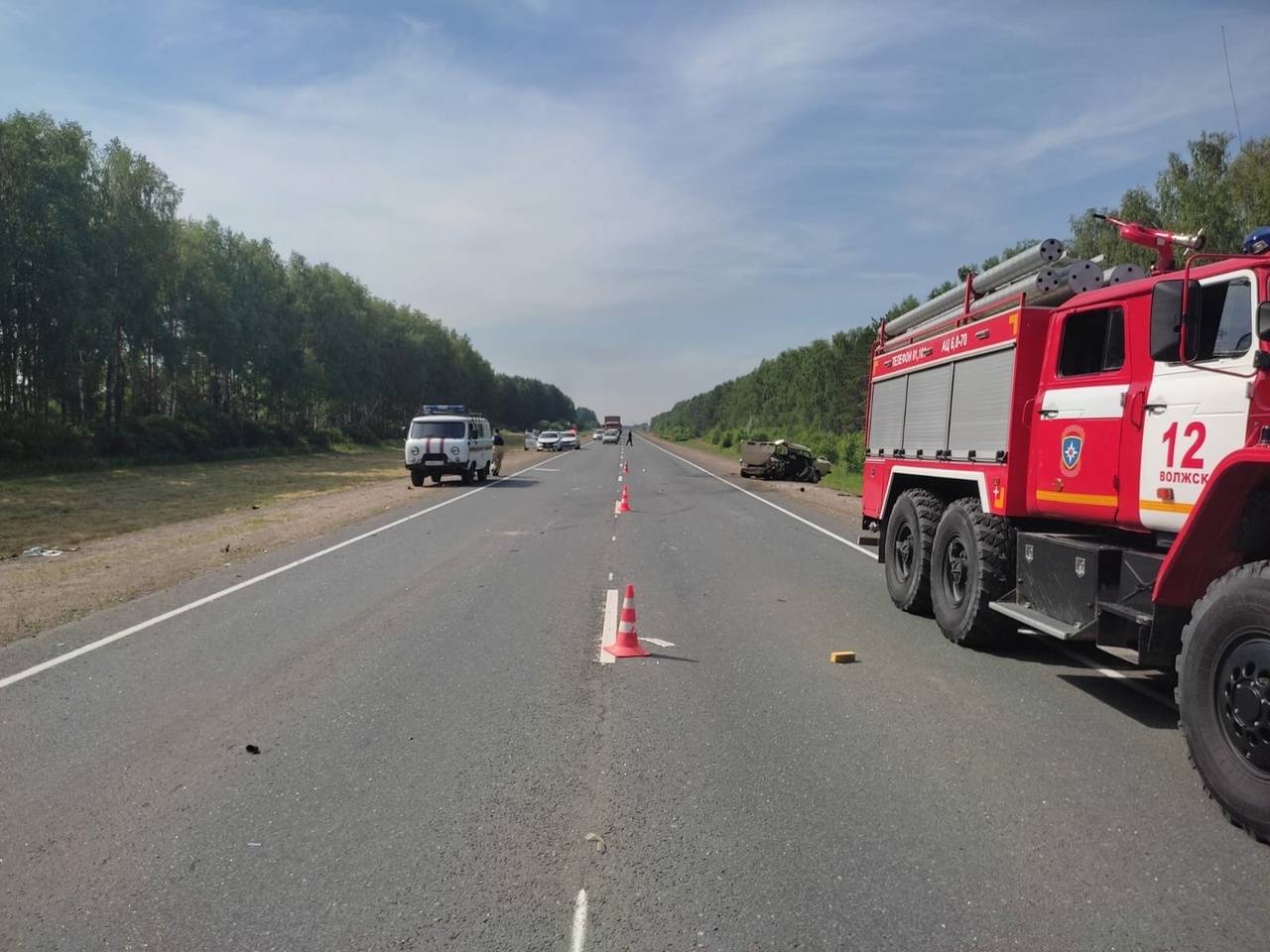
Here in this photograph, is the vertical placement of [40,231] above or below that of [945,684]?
above

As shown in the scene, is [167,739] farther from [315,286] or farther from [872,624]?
[315,286]

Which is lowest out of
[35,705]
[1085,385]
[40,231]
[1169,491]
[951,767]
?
[35,705]

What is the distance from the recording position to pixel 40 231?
31391mm

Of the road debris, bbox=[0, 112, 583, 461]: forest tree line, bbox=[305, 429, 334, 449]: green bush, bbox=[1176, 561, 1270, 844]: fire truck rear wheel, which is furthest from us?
bbox=[305, 429, 334, 449]: green bush

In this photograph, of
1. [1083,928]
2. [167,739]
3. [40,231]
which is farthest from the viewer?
[40,231]

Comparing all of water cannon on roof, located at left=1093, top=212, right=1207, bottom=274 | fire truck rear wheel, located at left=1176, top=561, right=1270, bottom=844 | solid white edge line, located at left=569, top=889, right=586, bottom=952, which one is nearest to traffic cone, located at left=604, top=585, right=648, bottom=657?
solid white edge line, located at left=569, top=889, right=586, bottom=952

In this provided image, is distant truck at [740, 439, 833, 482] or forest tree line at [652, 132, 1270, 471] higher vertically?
forest tree line at [652, 132, 1270, 471]

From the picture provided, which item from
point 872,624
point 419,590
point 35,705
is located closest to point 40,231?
point 419,590

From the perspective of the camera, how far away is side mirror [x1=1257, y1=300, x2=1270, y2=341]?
13.8 feet

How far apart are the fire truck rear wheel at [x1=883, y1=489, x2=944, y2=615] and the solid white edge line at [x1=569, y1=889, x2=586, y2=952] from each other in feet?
19.3

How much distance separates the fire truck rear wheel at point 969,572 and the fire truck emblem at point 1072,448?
953mm

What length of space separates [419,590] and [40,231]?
99.5 ft

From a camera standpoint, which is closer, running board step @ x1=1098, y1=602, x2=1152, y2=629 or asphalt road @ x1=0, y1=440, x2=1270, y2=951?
asphalt road @ x1=0, y1=440, x2=1270, y2=951

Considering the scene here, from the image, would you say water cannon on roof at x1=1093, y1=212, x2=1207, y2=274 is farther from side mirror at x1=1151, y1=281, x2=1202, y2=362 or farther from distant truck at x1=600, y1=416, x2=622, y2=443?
distant truck at x1=600, y1=416, x2=622, y2=443
